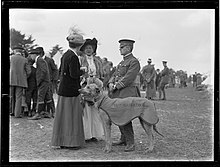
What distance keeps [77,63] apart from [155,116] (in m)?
1.12

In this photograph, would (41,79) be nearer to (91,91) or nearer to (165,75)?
(91,91)

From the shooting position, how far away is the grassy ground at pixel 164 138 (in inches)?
202

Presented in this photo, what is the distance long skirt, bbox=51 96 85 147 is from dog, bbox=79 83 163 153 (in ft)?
0.61

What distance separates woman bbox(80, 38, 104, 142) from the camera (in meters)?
5.14

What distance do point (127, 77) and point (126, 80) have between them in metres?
0.04

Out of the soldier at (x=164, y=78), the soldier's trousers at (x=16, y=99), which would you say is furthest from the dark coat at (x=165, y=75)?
the soldier's trousers at (x=16, y=99)

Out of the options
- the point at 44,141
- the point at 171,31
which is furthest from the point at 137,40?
the point at 44,141

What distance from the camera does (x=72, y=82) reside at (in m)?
5.09

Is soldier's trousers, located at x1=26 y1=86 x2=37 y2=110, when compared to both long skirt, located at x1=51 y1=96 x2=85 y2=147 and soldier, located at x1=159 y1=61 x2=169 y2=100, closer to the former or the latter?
long skirt, located at x1=51 y1=96 x2=85 y2=147

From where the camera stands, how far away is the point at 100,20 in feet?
16.8

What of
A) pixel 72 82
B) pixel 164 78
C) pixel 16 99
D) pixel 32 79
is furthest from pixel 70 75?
pixel 164 78

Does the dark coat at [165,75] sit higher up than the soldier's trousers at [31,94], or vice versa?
the dark coat at [165,75]

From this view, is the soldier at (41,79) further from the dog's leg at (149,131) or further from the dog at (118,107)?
the dog's leg at (149,131)

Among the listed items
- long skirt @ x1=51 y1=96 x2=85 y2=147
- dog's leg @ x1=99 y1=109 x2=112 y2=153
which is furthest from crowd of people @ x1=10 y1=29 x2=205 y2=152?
dog's leg @ x1=99 y1=109 x2=112 y2=153
